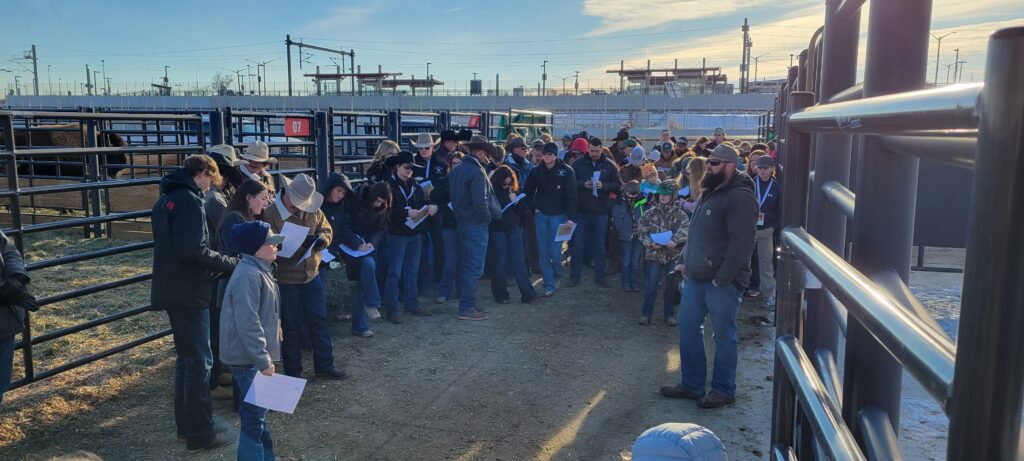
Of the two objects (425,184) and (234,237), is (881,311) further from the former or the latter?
(425,184)

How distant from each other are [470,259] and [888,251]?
6981mm

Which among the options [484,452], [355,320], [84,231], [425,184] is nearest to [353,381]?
[355,320]

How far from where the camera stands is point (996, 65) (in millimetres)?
582

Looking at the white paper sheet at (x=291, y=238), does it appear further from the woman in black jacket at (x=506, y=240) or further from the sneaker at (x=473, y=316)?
the woman in black jacket at (x=506, y=240)

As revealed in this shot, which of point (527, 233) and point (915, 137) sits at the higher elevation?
point (915, 137)

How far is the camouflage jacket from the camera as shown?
24.6 feet

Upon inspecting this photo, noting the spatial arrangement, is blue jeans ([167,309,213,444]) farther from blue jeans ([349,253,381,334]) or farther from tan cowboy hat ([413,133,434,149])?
tan cowboy hat ([413,133,434,149])

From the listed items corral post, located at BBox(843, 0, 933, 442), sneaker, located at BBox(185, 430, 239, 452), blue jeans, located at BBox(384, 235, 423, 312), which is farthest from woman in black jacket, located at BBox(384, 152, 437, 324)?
corral post, located at BBox(843, 0, 933, 442)

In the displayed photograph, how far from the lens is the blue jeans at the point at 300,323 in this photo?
575cm

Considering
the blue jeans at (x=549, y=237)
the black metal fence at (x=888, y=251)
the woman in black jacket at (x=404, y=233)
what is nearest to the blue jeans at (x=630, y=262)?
the blue jeans at (x=549, y=237)

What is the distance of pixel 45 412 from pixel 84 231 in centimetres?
772

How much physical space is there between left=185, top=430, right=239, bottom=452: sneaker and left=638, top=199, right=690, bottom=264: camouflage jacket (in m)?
4.62

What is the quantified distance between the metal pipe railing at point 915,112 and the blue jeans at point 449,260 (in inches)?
301

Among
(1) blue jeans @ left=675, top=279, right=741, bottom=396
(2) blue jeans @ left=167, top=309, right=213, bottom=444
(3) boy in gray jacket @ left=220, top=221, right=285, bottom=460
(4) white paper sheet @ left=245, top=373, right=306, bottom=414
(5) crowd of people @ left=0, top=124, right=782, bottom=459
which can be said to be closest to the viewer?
(4) white paper sheet @ left=245, top=373, right=306, bottom=414
